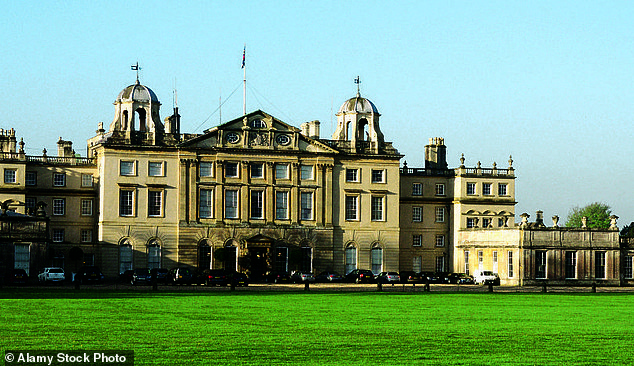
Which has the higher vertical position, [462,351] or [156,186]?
[156,186]

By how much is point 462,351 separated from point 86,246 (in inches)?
2539

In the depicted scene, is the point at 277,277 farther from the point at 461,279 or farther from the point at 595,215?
the point at 595,215

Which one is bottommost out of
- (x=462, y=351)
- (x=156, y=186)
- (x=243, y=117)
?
(x=462, y=351)

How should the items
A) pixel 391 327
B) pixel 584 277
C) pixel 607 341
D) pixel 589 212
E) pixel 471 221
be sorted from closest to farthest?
pixel 607 341
pixel 391 327
pixel 584 277
pixel 471 221
pixel 589 212

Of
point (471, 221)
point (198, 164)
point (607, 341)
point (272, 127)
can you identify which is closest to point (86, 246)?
point (198, 164)

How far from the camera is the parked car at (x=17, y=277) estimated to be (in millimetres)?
69250

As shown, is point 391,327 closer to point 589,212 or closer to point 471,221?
point 471,221

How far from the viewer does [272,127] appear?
8819 centimetres

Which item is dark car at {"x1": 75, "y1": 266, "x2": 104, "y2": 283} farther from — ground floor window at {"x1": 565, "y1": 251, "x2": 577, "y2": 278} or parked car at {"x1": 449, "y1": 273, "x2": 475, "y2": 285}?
ground floor window at {"x1": 565, "y1": 251, "x2": 577, "y2": 278}

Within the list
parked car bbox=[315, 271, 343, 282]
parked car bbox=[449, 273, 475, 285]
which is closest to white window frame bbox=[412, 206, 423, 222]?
parked car bbox=[449, 273, 475, 285]

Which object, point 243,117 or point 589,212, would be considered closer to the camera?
point 243,117

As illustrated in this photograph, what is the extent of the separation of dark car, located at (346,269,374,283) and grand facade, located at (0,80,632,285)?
4064 millimetres

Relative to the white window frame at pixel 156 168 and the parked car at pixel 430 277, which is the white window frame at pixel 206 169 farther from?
the parked car at pixel 430 277

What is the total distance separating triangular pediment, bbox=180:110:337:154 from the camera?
86750 mm
